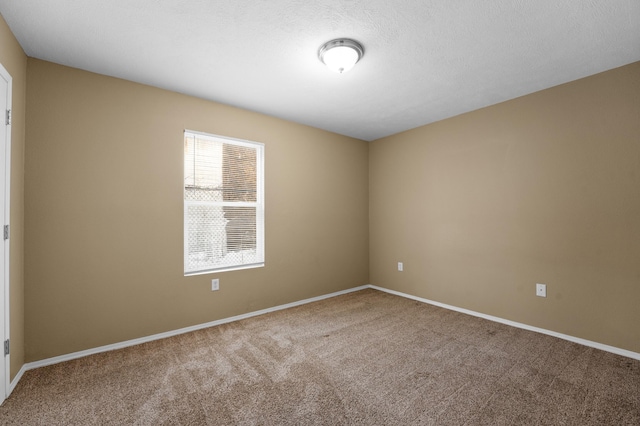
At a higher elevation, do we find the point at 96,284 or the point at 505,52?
the point at 505,52

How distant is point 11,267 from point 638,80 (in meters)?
5.03

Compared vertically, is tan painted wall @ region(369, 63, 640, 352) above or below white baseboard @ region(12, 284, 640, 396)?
above

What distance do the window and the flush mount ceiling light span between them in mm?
1616

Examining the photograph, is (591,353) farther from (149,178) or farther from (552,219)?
(149,178)

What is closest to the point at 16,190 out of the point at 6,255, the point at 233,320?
the point at 6,255

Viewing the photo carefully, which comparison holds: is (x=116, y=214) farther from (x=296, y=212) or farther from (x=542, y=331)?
(x=542, y=331)

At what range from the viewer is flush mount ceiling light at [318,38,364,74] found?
214 cm

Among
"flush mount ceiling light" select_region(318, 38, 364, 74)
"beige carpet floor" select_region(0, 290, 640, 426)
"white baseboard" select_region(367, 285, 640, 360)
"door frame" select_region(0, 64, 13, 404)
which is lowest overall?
"beige carpet floor" select_region(0, 290, 640, 426)

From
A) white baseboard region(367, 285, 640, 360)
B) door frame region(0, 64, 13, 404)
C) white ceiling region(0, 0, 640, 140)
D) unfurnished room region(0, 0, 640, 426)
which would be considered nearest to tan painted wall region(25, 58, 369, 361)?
unfurnished room region(0, 0, 640, 426)

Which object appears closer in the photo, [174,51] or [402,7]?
[402,7]

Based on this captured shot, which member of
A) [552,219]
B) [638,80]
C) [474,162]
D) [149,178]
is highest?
[638,80]

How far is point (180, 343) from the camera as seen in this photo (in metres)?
2.73

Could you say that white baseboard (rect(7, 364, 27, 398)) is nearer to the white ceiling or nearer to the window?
the window

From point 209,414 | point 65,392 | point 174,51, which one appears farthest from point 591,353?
point 174,51
